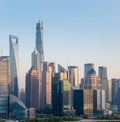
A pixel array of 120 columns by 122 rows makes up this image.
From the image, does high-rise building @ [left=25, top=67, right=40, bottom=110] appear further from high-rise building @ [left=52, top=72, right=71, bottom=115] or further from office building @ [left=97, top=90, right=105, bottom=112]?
high-rise building @ [left=52, top=72, right=71, bottom=115]

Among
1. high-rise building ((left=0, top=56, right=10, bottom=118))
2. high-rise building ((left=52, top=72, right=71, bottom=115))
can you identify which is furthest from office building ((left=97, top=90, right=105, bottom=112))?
high-rise building ((left=0, top=56, right=10, bottom=118))

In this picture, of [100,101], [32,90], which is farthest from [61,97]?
[32,90]

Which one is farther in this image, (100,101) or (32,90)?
(32,90)

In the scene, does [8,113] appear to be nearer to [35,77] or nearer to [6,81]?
[6,81]

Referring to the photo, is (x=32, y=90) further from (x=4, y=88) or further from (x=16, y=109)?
(x=16, y=109)

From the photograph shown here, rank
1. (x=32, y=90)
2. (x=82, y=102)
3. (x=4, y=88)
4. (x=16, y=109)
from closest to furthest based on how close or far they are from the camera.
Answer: (x=16, y=109) → (x=82, y=102) → (x=4, y=88) → (x=32, y=90)

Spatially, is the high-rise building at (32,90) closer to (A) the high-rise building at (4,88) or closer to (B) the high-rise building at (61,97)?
(A) the high-rise building at (4,88)

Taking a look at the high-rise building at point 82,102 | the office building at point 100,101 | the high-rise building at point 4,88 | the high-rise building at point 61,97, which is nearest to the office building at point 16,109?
the high-rise building at point 4,88
